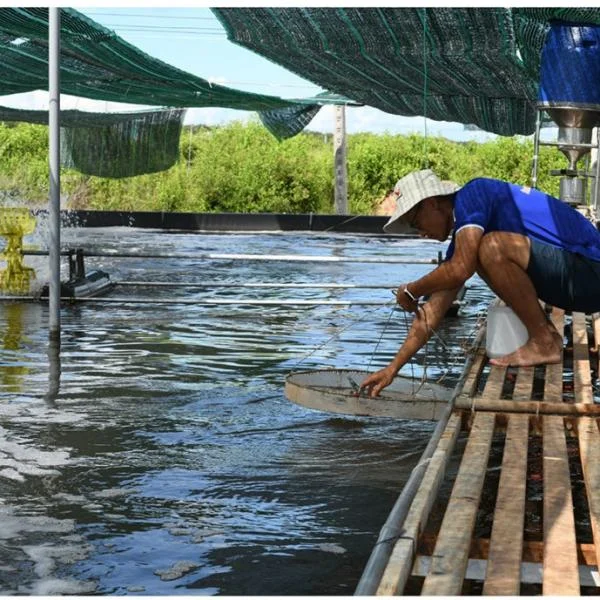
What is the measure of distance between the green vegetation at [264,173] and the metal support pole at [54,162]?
1881 cm

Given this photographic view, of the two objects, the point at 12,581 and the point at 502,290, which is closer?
the point at 12,581

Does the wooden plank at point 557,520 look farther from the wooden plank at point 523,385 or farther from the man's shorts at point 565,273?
the man's shorts at point 565,273

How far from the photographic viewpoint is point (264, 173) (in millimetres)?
28188

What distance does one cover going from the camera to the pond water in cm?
368

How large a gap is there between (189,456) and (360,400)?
32.1 inches

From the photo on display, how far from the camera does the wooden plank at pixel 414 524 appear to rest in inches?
104

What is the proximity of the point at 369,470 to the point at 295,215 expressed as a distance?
20.2 metres

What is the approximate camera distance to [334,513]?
4258 mm

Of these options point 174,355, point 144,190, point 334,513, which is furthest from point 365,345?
point 144,190

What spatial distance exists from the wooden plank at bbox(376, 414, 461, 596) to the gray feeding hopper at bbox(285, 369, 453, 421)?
1261 mm

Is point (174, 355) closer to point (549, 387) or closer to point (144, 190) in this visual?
point (549, 387)

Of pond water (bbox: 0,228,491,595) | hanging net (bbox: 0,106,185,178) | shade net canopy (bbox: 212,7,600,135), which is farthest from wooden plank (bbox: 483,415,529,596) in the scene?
hanging net (bbox: 0,106,185,178)

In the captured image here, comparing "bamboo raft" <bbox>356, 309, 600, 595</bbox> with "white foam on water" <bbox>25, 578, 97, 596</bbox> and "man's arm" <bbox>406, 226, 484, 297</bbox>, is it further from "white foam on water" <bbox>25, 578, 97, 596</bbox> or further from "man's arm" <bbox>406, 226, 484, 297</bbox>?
"white foam on water" <bbox>25, 578, 97, 596</bbox>

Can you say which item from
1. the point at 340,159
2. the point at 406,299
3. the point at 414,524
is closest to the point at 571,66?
the point at 406,299
